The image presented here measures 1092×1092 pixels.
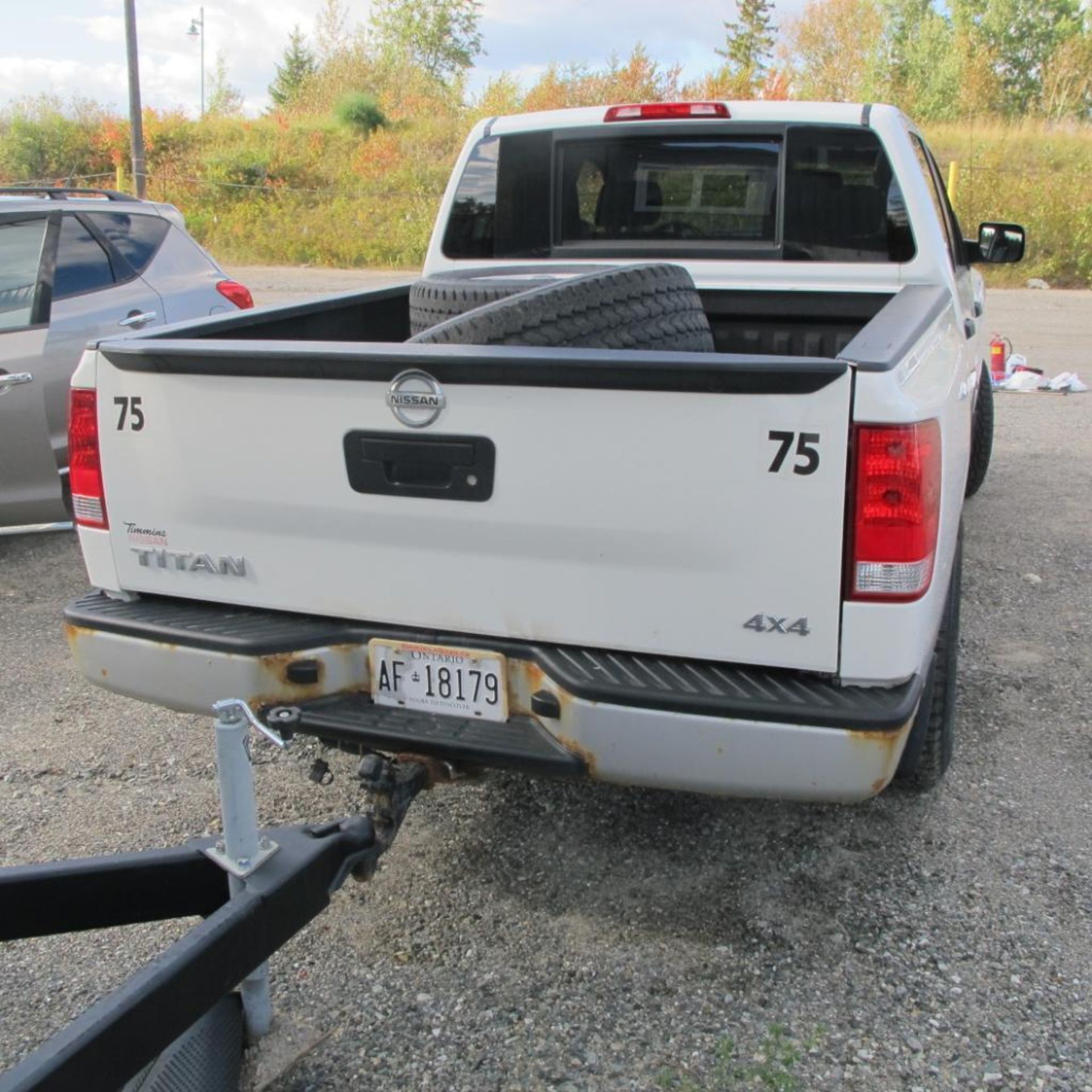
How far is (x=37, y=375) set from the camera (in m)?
5.16

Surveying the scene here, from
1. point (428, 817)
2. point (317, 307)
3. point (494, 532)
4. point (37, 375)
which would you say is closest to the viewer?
point (494, 532)

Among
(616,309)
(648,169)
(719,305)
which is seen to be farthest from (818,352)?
(616,309)

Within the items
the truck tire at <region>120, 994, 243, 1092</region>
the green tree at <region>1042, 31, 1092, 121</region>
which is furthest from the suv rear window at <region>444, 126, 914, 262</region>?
the green tree at <region>1042, 31, 1092, 121</region>

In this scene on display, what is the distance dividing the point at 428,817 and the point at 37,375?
312cm

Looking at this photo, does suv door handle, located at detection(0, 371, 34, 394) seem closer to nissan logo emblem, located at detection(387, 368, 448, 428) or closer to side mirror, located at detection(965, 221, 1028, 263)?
nissan logo emblem, located at detection(387, 368, 448, 428)

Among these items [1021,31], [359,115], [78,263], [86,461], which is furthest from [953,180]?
[1021,31]

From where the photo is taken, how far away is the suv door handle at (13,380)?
504 cm

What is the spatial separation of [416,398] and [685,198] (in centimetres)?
255

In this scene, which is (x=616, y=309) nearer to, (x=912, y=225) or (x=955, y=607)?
(x=955, y=607)

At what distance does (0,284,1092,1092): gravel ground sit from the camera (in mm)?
2398

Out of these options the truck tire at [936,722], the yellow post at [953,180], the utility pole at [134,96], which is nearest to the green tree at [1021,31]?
the yellow post at [953,180]

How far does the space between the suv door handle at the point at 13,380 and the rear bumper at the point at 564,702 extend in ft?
8.63

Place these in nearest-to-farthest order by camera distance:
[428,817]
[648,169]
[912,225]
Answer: [428,817], [912,225], [648,169]

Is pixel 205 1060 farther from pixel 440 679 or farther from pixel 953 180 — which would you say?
pixel 953 180
